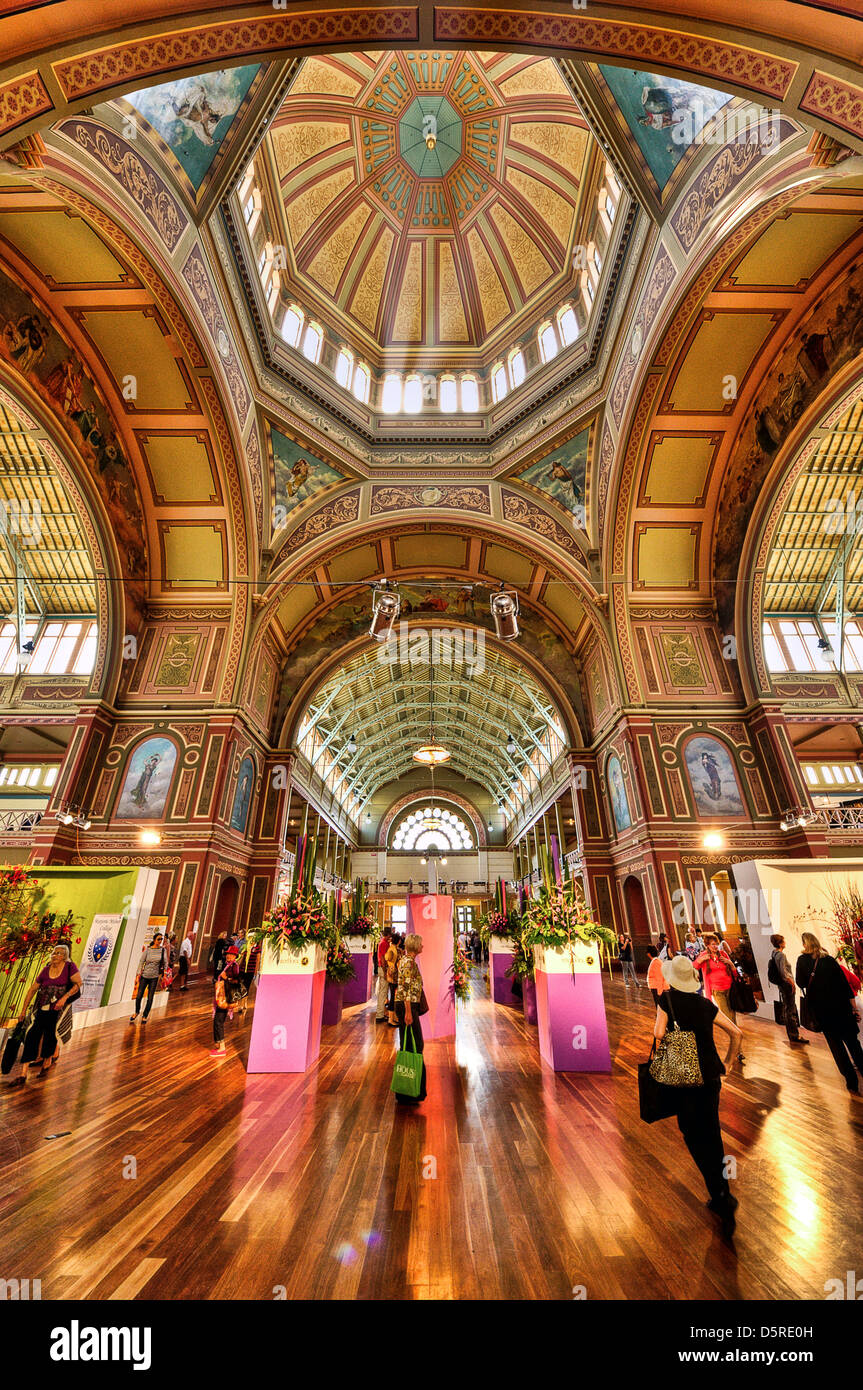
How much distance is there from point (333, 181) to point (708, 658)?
730 inches

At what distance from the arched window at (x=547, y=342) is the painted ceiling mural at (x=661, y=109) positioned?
254 inches

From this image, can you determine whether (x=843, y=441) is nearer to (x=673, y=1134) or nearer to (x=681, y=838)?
(x=681, y=838)

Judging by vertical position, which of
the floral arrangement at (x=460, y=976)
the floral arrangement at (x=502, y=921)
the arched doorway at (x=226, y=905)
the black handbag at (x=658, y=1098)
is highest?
the arched doorway at (x=226, y=905)

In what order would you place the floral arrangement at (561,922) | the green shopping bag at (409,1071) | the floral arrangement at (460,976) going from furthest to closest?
the floral arrangement at (460,976)
the floral arrangement at (561,922)
the green shopping bag at (409,1071)

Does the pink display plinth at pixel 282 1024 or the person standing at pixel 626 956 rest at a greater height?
the person standing at pixel 626 956

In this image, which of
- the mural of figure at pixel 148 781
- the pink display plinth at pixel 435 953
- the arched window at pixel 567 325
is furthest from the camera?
the arched window at pixel 567 325

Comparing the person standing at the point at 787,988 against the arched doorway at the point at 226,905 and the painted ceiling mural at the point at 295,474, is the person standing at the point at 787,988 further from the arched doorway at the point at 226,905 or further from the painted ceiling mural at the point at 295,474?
the painted ceiling mural at the point at 295,474

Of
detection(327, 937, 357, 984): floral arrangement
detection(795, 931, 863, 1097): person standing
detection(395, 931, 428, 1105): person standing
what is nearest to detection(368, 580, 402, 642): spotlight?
detection(327, 937, 357, 984): floral arrangement

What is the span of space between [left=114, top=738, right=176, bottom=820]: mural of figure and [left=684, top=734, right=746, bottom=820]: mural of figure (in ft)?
48.1

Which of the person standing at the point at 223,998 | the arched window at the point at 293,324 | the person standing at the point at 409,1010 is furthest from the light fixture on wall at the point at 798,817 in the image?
the arched window at the point at 293,324

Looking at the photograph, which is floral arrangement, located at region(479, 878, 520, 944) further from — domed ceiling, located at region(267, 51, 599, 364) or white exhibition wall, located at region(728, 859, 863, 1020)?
domed ceiling, located at region(267, 51, 599, 364)

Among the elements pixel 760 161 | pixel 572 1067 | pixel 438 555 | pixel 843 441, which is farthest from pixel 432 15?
pixel 843 441

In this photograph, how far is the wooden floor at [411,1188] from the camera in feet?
8.49
